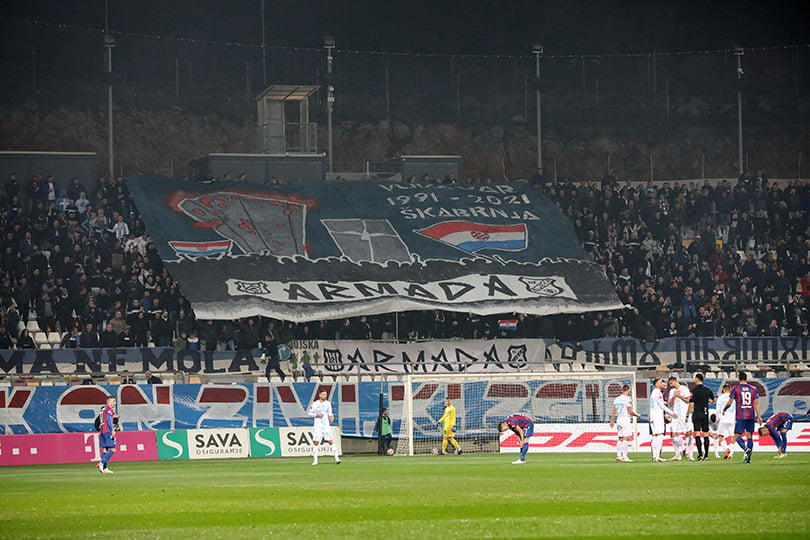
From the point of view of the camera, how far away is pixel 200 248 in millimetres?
49875

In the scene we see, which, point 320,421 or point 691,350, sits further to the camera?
point 691,350

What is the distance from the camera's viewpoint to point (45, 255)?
47969 mm

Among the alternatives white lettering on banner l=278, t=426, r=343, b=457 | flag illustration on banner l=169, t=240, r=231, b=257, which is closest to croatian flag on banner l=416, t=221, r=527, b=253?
flag illustration on banner l=169, t=240, r=231, b=257

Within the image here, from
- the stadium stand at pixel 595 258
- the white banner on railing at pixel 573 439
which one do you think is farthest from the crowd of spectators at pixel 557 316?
the white banner on railing at pixel 573 439

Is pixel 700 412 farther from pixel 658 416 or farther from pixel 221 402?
pixel 221 402

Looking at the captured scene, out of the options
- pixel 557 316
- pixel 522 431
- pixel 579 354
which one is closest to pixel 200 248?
pixel 557 316

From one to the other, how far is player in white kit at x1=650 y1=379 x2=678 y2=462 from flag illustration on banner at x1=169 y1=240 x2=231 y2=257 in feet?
76.5

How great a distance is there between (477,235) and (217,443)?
61.1ft

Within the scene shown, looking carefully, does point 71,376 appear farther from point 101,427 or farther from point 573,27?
point 573,27

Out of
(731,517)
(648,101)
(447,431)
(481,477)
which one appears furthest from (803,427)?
(648,101)

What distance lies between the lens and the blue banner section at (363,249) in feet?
160

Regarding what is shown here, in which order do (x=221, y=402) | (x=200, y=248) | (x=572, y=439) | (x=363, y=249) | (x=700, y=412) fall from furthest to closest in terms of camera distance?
(x=363, y=249), (x=200, y=248), (x=221, y=402), (x=572, y=439), (x=700, y=412)

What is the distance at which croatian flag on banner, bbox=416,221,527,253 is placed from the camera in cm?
5334

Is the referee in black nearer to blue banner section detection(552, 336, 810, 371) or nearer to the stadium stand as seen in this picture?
the stadium stand
